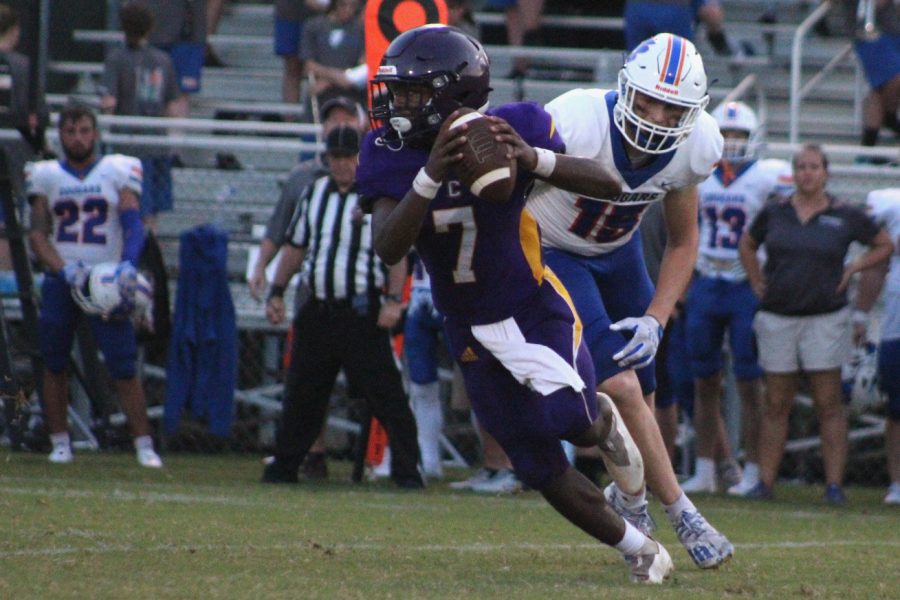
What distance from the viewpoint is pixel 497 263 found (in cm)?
442

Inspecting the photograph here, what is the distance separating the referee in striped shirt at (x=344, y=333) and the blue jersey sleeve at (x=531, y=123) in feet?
12.0

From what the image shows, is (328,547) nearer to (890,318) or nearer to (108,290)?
(108,290)

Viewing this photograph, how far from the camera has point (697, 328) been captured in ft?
28.6

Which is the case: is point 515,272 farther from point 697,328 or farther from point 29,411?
point 29,411

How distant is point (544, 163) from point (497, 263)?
1.14 feet

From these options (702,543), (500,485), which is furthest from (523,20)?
(702,543)

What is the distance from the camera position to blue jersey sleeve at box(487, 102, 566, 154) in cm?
438

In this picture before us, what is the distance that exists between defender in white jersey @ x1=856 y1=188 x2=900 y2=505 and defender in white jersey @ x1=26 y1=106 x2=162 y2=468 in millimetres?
3854

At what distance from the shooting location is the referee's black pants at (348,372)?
8.05 m

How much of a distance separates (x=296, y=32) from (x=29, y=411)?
12.4 feet

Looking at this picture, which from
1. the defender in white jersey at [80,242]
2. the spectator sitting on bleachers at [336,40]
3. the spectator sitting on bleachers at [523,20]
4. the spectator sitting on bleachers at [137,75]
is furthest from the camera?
the spectator sitting on bleachers at [523,20]

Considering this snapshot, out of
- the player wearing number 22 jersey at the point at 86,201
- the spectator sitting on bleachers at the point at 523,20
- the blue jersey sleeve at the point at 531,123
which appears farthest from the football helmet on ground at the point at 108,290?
the spectator sitting on bleachers at the point at 523,20

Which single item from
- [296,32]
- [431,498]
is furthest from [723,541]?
[296,32]

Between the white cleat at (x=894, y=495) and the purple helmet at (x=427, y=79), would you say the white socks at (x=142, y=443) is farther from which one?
the purple helmet at (x=427, y=79)
